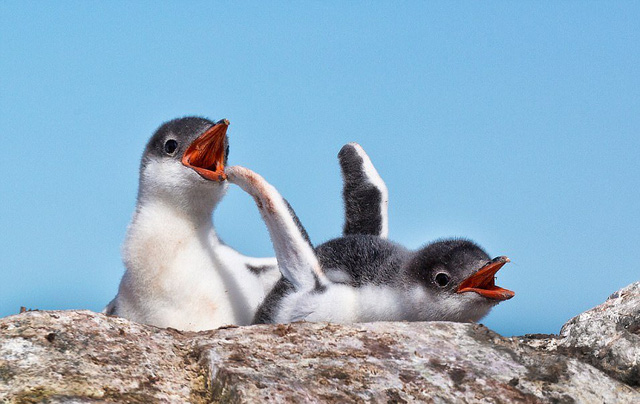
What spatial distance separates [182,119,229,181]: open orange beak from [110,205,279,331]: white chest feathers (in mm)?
480

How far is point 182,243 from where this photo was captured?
733 centimetres

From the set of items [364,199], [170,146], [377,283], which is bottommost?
[377,283]

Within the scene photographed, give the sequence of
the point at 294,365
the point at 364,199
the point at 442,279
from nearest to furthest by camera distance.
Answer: the point at 294,365 < the point at 442,279 < the point at 364,199

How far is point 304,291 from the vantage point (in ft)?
22.3

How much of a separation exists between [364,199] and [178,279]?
2664 millimetres

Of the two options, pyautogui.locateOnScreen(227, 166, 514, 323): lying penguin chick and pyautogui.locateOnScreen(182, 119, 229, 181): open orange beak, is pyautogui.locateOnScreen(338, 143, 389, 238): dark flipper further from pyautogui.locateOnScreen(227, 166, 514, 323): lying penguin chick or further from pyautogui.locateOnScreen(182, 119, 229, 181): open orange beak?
pyautogui.locateOnScreen(182, 119, 229, 181): open orange beak

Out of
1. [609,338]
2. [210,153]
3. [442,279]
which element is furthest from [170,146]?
[609,338]

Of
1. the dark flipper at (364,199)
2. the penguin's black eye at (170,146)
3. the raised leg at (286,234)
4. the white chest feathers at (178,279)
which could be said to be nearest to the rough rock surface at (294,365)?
the raised leg at (286,234)

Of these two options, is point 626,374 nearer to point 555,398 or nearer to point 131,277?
point 555,398

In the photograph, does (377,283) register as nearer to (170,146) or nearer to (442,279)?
(442,279)

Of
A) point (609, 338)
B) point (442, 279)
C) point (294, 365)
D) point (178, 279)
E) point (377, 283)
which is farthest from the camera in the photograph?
point (178, 279)

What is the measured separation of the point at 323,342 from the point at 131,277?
114 inches

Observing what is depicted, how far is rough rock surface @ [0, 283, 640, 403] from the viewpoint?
14.1 feet

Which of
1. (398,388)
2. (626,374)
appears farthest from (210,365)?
(626,374)
